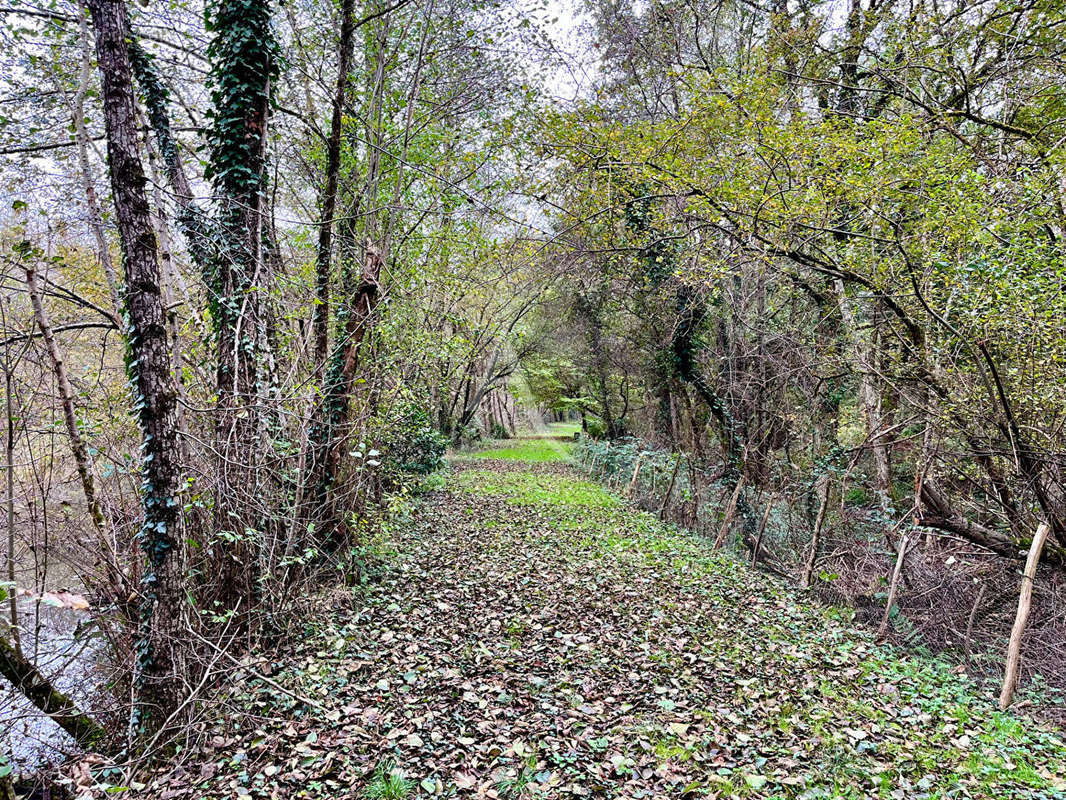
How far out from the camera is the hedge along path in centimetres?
333

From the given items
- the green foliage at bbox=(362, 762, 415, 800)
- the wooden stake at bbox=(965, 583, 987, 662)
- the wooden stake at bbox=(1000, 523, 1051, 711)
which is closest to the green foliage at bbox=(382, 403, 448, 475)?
the green foliage at bbox=(362, 762, 415, 800)

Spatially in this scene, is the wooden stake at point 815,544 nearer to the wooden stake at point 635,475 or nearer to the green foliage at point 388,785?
the wooden stake at point 635,475

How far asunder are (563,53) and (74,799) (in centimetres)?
1185

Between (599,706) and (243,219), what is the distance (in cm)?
540

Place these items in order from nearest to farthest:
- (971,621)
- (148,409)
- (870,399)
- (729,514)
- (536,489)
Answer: (148,409) → (971,621) → (870,399) → (729,514) → (536,489)

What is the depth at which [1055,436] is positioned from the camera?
5289 millimetres

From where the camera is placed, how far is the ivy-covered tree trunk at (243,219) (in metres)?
4.40

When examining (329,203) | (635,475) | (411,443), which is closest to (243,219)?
(329,203)

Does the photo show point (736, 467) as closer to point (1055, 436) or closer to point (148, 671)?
point (1055, 436)

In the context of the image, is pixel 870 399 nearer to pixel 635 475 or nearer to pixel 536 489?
pixel 635 475

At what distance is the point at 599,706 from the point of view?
417 centimetres

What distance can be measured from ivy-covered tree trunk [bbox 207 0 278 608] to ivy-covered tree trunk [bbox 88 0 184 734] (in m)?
0.69

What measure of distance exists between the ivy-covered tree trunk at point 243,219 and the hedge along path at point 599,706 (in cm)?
140

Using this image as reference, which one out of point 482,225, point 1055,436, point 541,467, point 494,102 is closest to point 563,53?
point 494,102
